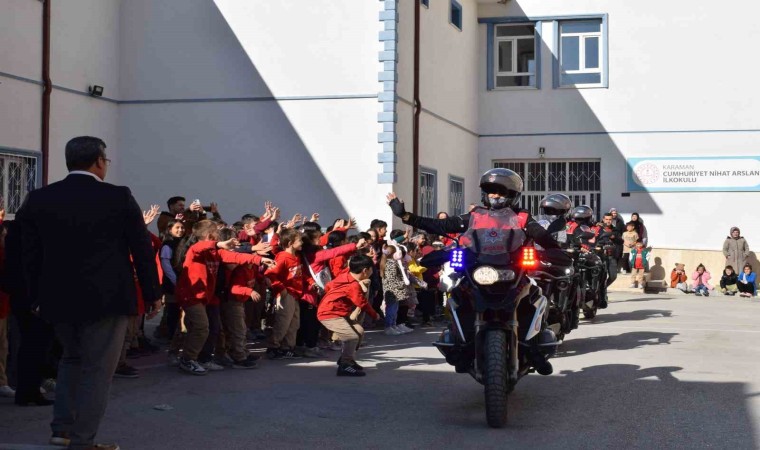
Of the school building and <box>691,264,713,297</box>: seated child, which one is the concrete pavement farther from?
<box>691,264,713,297</box>: seated child

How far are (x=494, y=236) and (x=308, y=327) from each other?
14.8 ft

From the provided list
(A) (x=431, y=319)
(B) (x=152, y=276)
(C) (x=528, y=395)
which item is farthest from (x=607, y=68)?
(B) (x=152, y=276)

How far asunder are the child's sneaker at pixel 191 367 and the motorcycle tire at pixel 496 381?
3.54m

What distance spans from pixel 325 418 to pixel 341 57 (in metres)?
13.5

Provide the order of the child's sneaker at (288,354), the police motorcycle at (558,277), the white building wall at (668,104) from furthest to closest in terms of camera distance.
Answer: the white building wall at (668,104) → the child's sneaker at (288,354) → the police motorcycle at (558,277)

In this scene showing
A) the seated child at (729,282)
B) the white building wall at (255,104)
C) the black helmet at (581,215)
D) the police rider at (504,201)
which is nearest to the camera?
the police rider at (504,201)

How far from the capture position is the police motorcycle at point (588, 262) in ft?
48.8

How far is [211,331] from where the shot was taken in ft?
35.6

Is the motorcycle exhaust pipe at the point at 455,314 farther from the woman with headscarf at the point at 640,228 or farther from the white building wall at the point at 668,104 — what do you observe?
the white building wall at the point at 668,104

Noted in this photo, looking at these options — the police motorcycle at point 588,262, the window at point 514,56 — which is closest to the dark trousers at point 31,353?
the police motorcycle at point 588,262

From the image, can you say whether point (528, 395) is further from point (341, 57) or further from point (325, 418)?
point (341, 57)

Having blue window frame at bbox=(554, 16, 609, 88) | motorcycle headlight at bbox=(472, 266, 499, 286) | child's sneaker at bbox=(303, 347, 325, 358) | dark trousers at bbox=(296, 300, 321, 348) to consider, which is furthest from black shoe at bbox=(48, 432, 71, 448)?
blue window frame at bbox=(554, 16, 609, 88)

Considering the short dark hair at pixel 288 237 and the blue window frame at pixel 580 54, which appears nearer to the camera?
the short dark hair at pixel 288 237

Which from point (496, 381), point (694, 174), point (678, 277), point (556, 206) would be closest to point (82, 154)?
point (496, 381)
